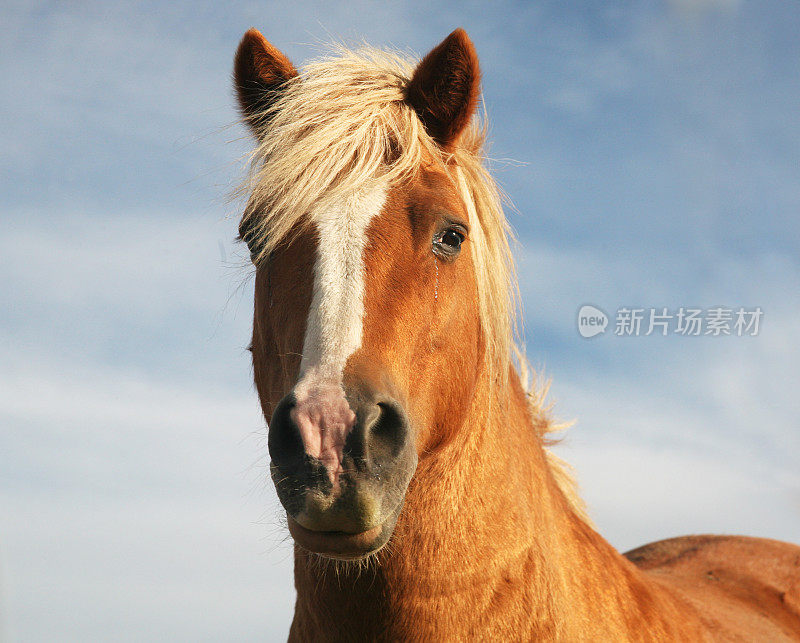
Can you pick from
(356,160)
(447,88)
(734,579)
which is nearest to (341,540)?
(356,160)

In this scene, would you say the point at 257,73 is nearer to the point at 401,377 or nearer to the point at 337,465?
the point at 401,377

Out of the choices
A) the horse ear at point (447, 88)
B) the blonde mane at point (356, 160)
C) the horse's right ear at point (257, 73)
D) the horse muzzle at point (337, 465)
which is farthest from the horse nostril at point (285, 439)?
the horse's right ear at point (257, 73)

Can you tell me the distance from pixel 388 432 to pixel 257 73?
6.86ft

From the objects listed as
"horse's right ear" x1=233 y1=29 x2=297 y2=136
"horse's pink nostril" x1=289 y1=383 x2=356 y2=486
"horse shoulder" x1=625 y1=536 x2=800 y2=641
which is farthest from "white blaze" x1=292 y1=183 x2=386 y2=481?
"horse shoulder" x1=625 y1=536 x2=800 y2=641

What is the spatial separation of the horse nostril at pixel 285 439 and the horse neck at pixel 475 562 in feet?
2.30

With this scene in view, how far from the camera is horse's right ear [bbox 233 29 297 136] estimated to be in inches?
128

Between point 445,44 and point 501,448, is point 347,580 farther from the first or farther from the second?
point 445,44

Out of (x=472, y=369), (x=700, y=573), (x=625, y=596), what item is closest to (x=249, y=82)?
(x=472, y=369)

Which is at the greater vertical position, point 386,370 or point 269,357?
point 269,357

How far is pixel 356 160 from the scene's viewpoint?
2775 mm

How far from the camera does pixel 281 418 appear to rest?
1.97 metres

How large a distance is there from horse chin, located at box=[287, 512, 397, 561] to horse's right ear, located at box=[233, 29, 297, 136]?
6.66 ft

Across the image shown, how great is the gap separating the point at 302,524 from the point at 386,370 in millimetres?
555

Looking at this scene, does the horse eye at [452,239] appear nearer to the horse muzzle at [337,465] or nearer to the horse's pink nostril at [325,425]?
the horse muzzle at [337,465]
